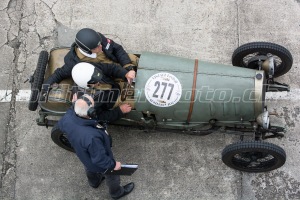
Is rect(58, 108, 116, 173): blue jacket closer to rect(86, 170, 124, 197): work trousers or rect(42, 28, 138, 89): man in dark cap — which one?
rect(86, 170, 124, 197): work trousers

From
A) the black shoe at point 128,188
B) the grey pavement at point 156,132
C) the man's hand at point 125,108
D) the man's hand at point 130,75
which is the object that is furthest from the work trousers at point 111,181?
the man's hand at point 130,75

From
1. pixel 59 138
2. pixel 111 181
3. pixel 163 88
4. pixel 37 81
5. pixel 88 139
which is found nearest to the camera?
pixel 88 139

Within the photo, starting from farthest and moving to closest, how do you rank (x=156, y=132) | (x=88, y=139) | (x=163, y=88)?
(x=156, y=132) → (x=163, y=88) → (x=88, y=139)

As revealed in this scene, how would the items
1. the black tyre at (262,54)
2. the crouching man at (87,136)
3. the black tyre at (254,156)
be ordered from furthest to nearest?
the black tyre at (262,54)
the black tyre at (254,156)
the crouching man at (87,136)

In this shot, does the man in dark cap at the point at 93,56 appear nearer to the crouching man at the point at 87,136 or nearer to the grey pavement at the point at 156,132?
the crouching man at the point at 87,136

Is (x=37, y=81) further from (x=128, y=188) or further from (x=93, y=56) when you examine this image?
(x=128, y=188)

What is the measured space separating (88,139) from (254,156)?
1.95 m

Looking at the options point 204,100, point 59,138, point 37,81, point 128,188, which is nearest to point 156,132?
point 128,188

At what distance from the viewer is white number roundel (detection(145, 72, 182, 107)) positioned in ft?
15.7

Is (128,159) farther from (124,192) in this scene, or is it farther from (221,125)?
(221,125)

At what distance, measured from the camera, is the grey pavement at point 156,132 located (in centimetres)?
533

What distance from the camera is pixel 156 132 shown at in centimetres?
565

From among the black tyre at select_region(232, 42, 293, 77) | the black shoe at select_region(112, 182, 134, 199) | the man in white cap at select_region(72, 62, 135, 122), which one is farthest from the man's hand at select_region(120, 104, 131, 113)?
the black tyre at select_region(232, 42, 293, 77)

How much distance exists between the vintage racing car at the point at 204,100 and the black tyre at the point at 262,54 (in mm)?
12
